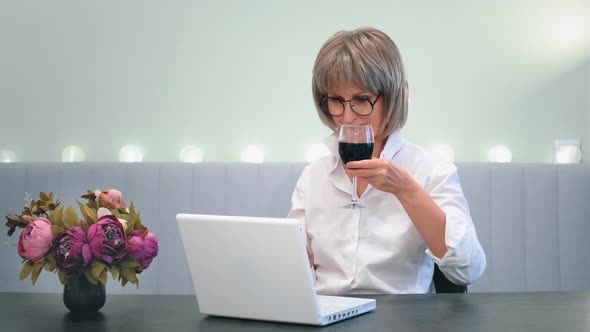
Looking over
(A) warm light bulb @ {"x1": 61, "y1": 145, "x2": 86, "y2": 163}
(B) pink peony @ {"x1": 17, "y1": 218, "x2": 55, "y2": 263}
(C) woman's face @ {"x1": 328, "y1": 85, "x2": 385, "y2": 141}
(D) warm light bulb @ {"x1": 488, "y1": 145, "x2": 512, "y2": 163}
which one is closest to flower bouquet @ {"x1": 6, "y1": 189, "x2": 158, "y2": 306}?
(B) pink peony @ {"x1": 17, "y1": 218, "x2": 55, "y2": 263}

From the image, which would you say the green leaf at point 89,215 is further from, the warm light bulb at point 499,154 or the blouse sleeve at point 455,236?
the warm light bulb at point 499,154

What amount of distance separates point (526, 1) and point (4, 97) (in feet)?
7.47

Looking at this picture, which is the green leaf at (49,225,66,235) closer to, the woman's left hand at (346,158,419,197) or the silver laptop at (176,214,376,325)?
the silver laptop at (176,214,376,325)

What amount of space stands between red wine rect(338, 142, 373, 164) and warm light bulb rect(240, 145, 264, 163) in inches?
61.1

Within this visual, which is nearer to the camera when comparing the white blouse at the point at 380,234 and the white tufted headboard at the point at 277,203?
the white blouse at the point at 380,234

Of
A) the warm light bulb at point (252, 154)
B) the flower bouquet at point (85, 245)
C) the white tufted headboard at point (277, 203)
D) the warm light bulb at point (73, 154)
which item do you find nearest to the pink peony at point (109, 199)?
the flower bouquet at point (85, 245)

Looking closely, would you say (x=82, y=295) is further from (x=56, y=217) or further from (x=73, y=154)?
(x=73, y=154)

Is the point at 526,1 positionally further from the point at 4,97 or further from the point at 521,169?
the point at 4,97

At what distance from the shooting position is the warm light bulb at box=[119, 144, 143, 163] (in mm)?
3273

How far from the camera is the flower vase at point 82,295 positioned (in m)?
1.43


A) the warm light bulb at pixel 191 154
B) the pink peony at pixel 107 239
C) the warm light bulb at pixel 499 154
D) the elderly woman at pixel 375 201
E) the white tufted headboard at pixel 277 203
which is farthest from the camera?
the warm light bulb at pixel 191 154

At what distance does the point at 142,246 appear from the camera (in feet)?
Answer: 4.70

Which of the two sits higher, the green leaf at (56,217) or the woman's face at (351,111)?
the woman's face at (351,111)

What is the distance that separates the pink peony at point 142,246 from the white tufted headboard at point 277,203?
1.41 m
